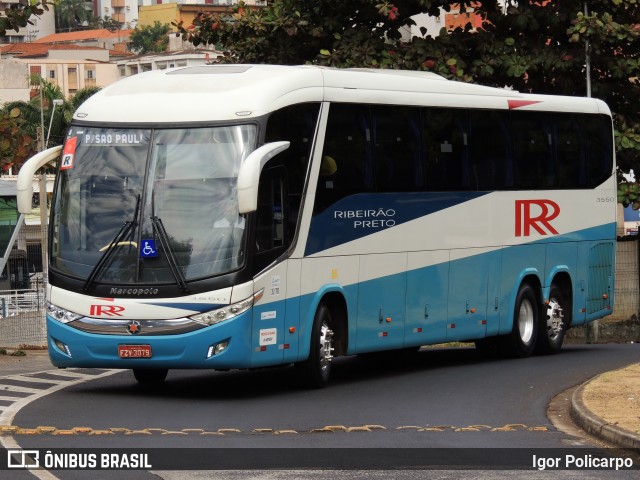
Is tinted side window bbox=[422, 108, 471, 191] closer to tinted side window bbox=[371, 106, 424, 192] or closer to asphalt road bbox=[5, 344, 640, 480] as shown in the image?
tinted side window bbox=[371, 106, 424, 192]

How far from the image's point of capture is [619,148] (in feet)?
109

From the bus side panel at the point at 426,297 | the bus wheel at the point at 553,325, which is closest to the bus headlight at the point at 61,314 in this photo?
the bus side panel at the point at 426,297

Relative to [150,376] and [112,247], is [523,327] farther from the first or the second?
[112,247]

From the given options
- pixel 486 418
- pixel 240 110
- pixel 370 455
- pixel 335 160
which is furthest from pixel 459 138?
pixel 370 455

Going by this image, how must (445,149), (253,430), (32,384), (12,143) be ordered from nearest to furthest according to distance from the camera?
1. (253,430)
2. (32,384)
3. (445,149)
4. (12,143)

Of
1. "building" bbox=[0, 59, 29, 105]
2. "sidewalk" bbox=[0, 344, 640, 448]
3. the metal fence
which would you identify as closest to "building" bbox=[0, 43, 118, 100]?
"building" bbox=[0, 59, 29, 105]

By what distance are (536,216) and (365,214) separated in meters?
5.32

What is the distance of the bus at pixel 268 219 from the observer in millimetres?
18031

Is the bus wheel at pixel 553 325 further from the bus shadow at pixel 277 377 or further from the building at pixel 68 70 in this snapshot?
the building at pixel 68 70

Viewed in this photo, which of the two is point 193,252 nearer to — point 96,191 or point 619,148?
point 96,191

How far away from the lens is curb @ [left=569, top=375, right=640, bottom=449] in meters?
13.9

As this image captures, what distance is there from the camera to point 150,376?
20391mm

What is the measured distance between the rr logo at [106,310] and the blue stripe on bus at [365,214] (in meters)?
2.45

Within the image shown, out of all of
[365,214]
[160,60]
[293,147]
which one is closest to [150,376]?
[365,214]
